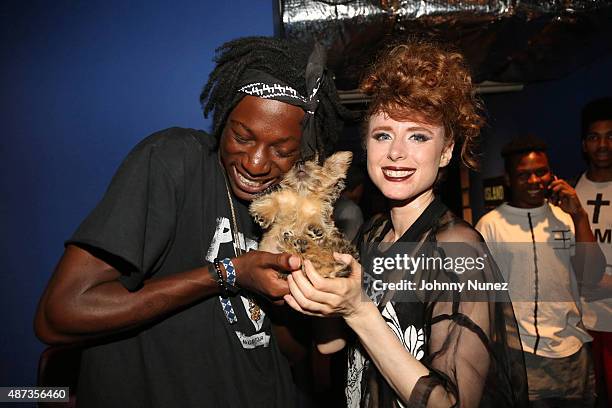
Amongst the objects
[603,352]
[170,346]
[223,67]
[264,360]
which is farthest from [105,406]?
[603,352]

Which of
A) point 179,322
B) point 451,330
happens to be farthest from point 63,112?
point 451,330

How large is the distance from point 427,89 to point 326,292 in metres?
0.77

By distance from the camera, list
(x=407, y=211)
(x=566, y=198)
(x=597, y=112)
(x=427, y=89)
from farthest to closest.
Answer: (x=597, y=112), (x=566, y=198), (x=407, y=211), (x=427, y=89)

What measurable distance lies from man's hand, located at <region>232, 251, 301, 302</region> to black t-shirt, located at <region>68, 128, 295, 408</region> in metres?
0.23

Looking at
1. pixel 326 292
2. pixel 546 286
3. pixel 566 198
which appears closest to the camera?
pixel 326 292

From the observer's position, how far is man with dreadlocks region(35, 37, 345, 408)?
1.35 metres

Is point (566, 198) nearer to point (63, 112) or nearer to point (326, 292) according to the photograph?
point (326, 292)

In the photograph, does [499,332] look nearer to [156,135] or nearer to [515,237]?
[156,135]

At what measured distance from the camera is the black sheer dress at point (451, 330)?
1.31m

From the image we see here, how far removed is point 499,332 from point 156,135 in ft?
4.15

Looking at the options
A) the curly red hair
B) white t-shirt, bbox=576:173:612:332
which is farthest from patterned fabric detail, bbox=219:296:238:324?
white t-shirt, bbox=576:173:612:332

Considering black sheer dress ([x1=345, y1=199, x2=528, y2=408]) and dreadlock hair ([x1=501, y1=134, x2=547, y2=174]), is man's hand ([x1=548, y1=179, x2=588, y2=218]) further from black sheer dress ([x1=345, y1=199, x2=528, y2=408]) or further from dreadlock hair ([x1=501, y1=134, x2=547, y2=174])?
black sheer dress ([x1=345, y1=199, x2=528, y2=408])

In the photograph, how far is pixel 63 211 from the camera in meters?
2.57

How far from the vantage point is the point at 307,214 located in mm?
1440
